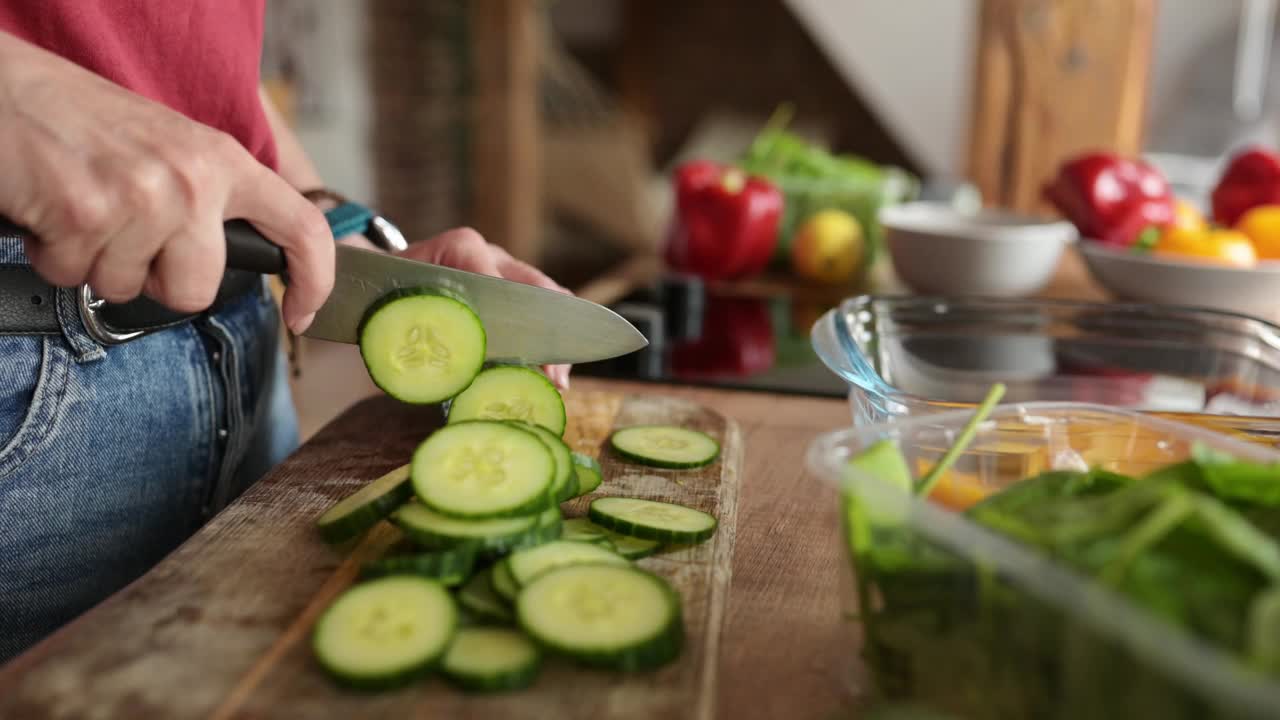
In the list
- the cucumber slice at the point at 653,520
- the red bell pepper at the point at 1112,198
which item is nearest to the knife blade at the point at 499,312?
the cucumber slice at the point at 653,520

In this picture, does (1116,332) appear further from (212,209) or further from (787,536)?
(212,209)

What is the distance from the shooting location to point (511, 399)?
1.06 meters

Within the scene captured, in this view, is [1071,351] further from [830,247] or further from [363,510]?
[363,510]

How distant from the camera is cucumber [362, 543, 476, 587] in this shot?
0.78m

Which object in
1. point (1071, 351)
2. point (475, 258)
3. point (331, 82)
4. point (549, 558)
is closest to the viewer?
point (549, 558)

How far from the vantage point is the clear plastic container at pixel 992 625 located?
487 mm

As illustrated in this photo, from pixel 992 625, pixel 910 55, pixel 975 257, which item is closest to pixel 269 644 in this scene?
pixel 992 625

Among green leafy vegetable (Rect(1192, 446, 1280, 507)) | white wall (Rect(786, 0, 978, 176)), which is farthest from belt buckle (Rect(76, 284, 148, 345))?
white wall (Rect(786, 0, 978, 176))

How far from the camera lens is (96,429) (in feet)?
3.42

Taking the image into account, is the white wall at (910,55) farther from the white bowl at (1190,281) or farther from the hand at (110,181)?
the hand at (110,181)

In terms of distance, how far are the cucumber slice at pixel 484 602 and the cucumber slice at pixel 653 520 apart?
15cm

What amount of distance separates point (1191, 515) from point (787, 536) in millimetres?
489

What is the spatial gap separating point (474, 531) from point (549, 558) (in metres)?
0.06

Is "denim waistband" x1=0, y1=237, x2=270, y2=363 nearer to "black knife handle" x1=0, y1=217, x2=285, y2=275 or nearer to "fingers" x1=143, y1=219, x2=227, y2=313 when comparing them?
"black knife handle" x1=0, y1=217, x2=285, y2=275
